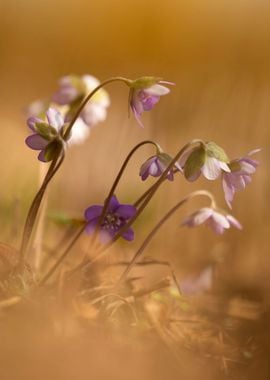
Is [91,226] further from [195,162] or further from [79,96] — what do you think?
[79,96]

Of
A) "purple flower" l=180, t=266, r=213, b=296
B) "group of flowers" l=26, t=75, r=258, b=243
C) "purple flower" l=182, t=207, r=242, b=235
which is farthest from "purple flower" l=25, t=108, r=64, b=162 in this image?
"purple flower" l=180, t=266, r=213, b=296

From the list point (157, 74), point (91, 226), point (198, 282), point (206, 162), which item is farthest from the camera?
point (157, 74)

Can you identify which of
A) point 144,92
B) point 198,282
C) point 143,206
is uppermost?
point 144,92

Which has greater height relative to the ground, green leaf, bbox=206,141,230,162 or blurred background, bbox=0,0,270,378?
green leaf, bbox=206,141,230,162

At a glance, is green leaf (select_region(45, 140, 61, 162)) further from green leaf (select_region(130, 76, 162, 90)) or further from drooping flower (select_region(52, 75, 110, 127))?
drooping flower (select_region(52, 75, 110, 127))

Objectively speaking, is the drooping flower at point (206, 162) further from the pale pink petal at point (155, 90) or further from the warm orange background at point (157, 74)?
the warm orange background at point (157, 74)

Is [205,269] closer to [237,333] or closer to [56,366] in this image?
[237,333]

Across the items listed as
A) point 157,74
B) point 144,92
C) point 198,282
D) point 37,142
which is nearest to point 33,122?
point 37,142

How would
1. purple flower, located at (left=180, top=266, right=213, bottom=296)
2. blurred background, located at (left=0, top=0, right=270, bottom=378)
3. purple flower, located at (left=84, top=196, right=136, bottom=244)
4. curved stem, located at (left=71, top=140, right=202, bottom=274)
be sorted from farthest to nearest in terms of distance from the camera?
1. blurred background, located at (left=0, top=0, right=270, bottom=378)
2. purple flower, located at (left=180, top=266, right=213, bottom=296)
3. purple flower, located at (left=84, top=196, right=136, bottom=244)
4. curved stem, located at (left=71, top=140, right=202, bottom=274)
